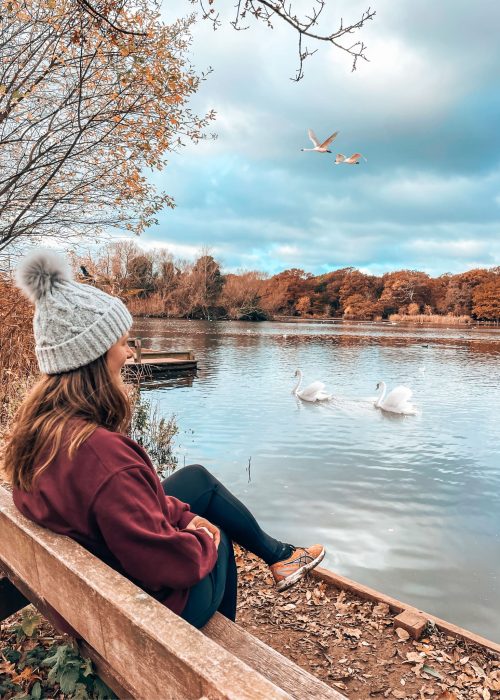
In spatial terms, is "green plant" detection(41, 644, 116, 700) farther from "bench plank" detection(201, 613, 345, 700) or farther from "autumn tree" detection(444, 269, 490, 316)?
"autumn tree" detection(444, 269, 490, 316)

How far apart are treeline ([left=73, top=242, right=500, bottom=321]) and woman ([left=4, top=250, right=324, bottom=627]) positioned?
37.1m

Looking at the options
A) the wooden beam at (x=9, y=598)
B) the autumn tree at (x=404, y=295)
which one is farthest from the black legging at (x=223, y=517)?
the autumn tree at (x=404, y=295)

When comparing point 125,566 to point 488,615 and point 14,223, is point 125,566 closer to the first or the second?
point 488,615

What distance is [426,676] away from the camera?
287 centimetres

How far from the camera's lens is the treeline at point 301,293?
58625 mm

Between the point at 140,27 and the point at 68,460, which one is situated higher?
the point at 140,27

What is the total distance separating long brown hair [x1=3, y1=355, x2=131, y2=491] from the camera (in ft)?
5.32

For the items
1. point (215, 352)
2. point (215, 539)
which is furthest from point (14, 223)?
point (215, 352)

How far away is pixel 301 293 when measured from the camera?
86438 mm

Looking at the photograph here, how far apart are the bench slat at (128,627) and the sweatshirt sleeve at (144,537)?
0.11 metres

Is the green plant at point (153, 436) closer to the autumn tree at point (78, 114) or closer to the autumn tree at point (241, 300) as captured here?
the autumn tree at point (78, 114)

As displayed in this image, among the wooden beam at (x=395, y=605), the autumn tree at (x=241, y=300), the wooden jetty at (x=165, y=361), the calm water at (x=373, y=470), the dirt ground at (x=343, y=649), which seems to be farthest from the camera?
the autumn tree at (x=241, y=300)

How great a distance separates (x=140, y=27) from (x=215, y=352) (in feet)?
68.5

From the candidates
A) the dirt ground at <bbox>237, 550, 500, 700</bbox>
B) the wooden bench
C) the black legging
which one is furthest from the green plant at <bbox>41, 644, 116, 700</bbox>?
the dirt ground at <bbox>237, 550, 500, 700</bbox>
